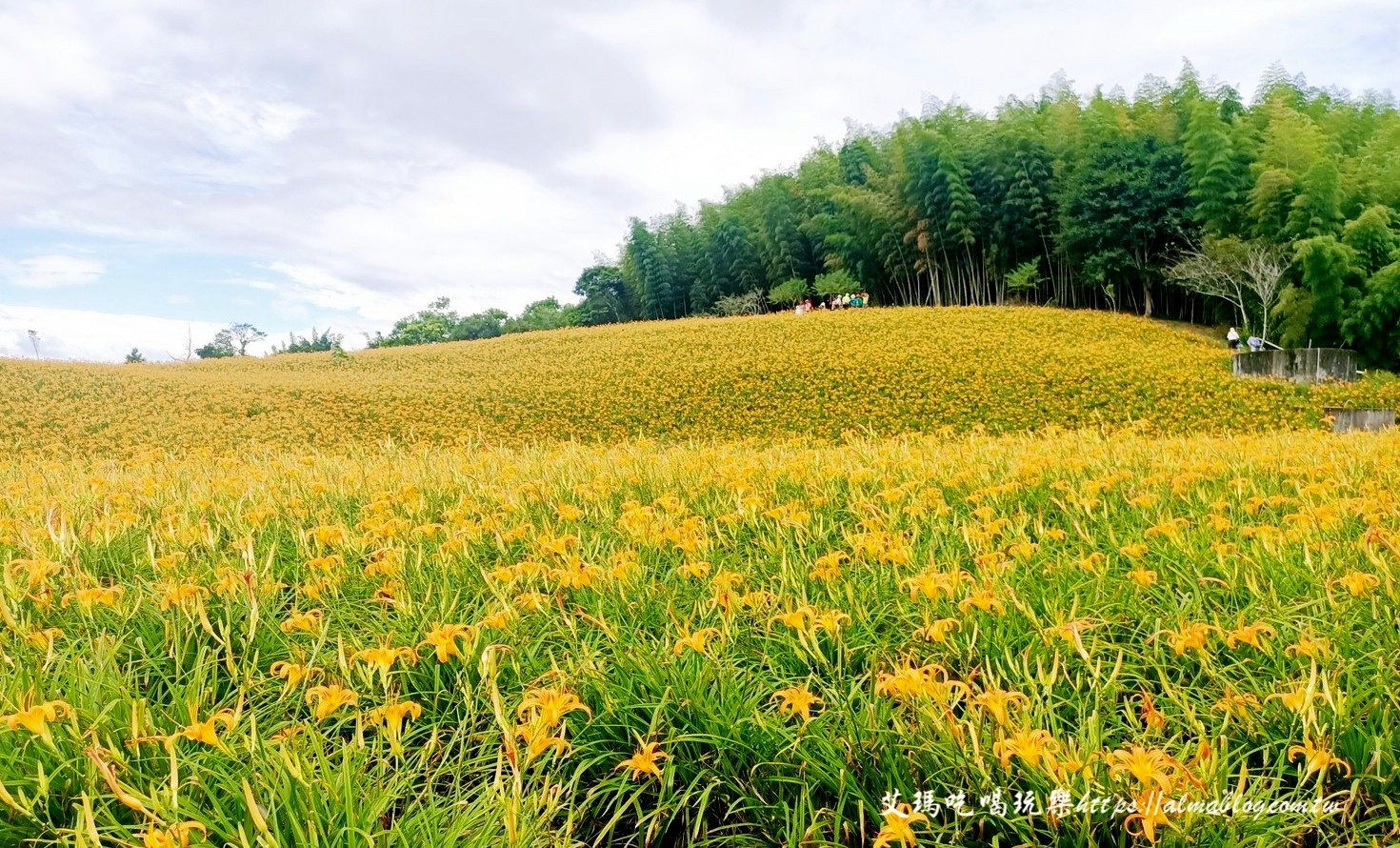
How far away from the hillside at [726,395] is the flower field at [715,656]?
6.15 m

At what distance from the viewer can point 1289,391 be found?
11.7m

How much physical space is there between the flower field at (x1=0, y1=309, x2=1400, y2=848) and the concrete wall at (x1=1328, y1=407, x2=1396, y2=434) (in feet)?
25.4

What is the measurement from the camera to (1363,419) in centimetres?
909

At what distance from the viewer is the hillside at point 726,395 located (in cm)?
1060

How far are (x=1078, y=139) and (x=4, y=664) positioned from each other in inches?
993

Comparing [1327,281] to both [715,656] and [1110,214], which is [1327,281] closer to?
[1110,214]

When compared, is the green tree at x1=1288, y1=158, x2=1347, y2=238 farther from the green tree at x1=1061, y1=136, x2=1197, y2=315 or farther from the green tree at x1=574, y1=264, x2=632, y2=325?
the green tree at x1=574, y1=264, x2=632, y2=325

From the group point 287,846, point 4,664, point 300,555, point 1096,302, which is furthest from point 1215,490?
point 1096,302

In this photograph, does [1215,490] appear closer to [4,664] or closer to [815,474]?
[815,474]

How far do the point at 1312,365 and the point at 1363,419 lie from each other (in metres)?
4.23

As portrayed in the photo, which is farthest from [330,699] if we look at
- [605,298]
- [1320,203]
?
[605,298]

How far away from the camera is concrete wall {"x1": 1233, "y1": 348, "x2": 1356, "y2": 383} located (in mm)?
12477

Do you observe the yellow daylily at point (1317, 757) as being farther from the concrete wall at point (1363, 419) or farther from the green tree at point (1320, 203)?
the green tree at point (1320, 203)

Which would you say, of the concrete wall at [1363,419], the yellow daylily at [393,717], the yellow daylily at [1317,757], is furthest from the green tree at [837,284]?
the yellow daylily at [393,717]
